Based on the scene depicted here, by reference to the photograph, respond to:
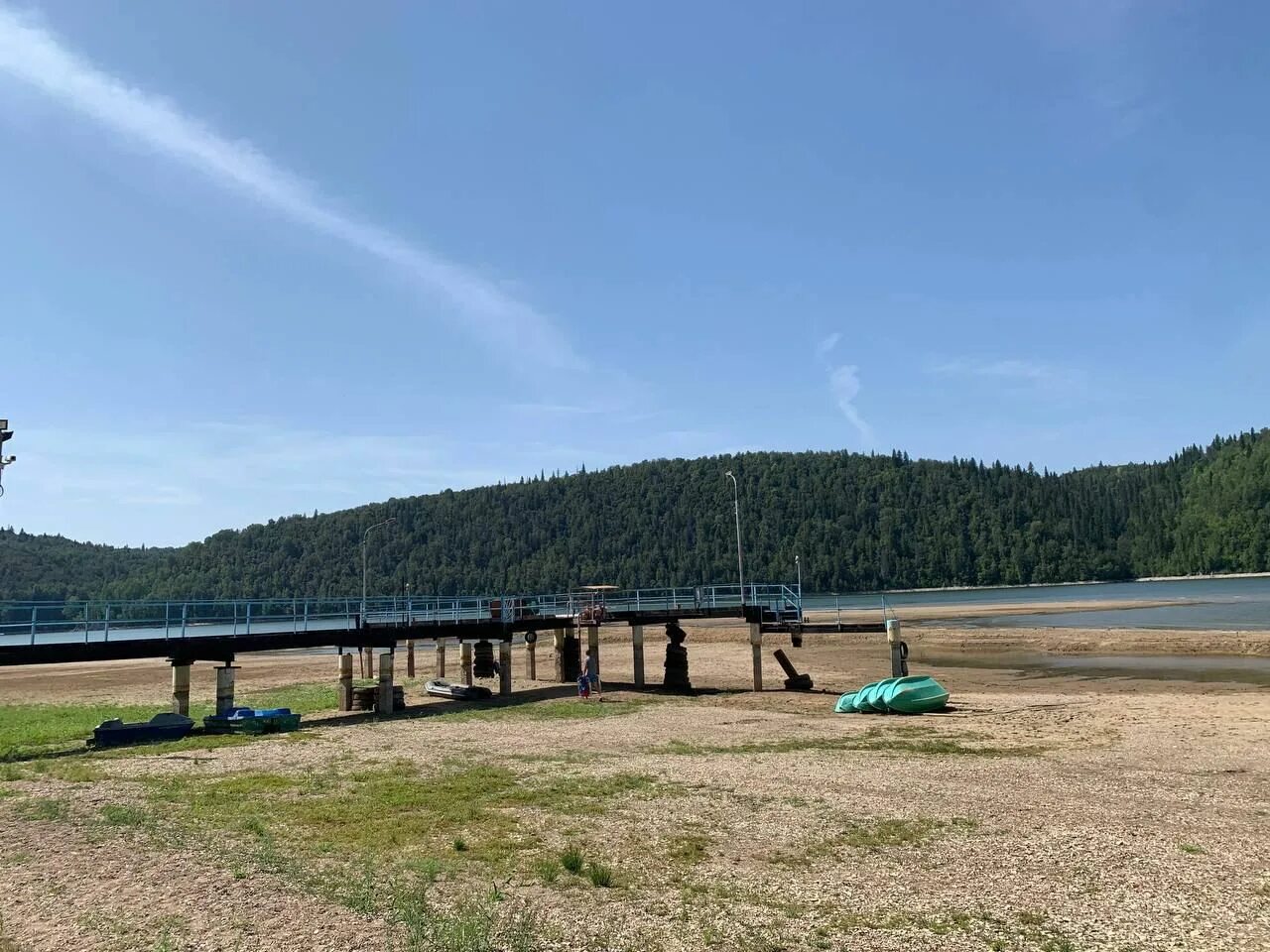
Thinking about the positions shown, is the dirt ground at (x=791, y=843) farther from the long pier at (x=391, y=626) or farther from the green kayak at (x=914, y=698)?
the long pier at (x=391, y=626)

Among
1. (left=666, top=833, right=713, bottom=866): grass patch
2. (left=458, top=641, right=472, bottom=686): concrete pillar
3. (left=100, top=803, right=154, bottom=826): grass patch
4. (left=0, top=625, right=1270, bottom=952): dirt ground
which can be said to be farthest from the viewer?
(left=458, top=641, right=472, bottom=686): concrete pillar

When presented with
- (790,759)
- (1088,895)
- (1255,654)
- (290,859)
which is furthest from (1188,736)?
(1255,654)

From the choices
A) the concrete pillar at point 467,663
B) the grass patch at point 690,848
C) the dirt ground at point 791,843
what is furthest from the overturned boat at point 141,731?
the grass patch at point 690,848

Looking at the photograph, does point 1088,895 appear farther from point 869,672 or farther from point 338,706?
point 869,672

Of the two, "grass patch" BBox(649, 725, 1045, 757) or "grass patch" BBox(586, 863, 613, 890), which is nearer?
"grass patch" BBox(586, 863, 613, 890)

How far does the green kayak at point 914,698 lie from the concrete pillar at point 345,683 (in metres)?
21.9

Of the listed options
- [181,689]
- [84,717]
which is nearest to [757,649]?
[181,689]

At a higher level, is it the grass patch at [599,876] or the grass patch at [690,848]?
the grass patch at [599,876]

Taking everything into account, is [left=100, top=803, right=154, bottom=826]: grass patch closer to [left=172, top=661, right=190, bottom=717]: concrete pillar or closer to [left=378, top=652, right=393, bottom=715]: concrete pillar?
[left=172, top=661, right=190, bottom=717]: concrete pillar

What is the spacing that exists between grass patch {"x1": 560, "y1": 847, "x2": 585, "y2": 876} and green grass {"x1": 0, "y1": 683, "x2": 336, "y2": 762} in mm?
A: 17652

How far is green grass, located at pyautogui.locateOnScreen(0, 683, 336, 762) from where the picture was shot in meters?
26.8

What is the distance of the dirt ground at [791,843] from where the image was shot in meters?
10.1

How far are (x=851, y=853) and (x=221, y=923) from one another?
8.44 m

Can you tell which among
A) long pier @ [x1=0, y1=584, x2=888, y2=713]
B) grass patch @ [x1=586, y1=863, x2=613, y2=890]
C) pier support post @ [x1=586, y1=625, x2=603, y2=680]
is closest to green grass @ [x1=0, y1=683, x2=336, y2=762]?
long pier @ [x1=0, y1=584, x2=888, y2=713]
